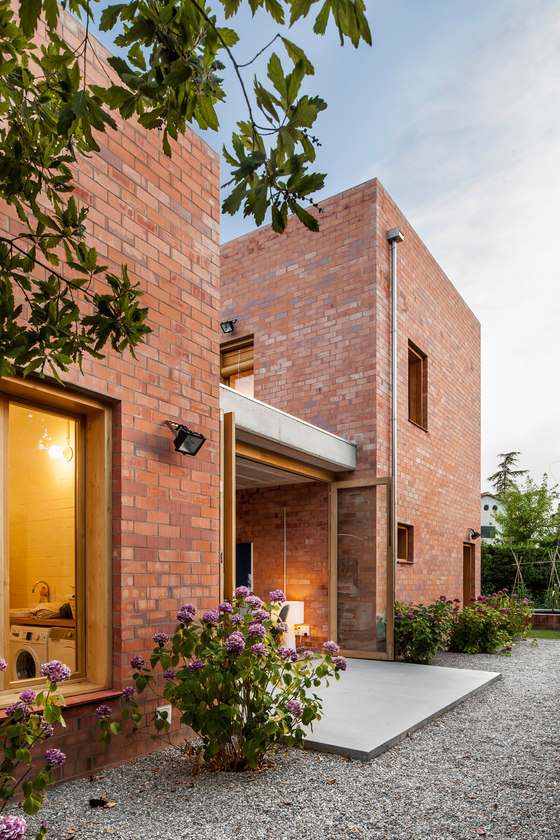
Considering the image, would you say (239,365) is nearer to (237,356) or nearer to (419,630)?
(237,356)

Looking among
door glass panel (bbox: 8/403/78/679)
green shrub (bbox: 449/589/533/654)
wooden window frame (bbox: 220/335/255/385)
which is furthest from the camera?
wooden window frame (bbox: 220/335/255/385)

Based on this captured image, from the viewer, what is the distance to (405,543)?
942 cm

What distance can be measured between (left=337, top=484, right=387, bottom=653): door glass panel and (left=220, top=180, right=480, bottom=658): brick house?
15mm

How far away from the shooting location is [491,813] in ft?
10.2

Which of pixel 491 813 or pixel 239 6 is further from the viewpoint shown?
pixel 491 813

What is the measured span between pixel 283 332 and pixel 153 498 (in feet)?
19.9

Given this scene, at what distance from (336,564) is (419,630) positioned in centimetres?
138

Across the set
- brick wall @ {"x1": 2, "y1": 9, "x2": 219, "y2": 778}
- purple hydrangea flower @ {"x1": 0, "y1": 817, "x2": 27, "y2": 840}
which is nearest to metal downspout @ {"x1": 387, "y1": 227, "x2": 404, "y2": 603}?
brick wall @ {"x1": 2, "y1": 9, "x2": 219, "y2": 778}

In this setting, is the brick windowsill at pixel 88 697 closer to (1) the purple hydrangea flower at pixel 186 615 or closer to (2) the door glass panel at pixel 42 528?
(2) the door glass panel at pixel 42 528

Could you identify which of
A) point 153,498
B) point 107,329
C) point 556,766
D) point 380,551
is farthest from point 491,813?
point 380,551

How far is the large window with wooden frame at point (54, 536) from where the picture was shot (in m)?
3.49

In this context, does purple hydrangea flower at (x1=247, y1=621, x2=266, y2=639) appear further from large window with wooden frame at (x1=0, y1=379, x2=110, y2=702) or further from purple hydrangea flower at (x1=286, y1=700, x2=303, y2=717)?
large window with wooden frame at (x1=0, y1=379, x2=110, y2=702)

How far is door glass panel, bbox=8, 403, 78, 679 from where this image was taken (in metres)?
3.53

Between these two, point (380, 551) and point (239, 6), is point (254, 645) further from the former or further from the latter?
point (380, 551)
